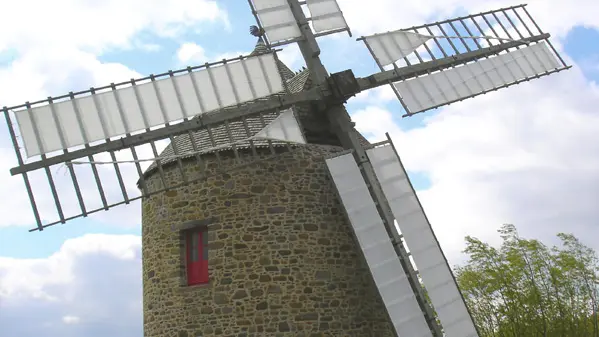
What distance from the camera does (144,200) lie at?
10609 millimetres

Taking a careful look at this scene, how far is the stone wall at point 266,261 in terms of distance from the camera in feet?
29.7

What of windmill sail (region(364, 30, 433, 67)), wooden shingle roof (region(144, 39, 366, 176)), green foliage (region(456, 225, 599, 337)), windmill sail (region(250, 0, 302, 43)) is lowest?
green foliage (region(456, 225, 599, 337))

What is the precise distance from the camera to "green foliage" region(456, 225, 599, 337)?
589 inches

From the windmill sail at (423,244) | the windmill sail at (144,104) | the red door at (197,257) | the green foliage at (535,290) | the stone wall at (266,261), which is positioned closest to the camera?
the windmill sail at (144,104)

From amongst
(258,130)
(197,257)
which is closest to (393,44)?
(258,130)

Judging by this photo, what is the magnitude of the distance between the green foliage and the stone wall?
658 cm

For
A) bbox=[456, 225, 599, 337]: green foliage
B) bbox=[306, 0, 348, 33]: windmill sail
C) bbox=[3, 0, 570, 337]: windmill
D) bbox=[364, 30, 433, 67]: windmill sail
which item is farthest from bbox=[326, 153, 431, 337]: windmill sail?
bbox=[456, 225, 599, 337]: green foliage

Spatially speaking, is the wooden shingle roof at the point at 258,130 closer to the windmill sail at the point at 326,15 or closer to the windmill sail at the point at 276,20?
the windmill sail at the point at 276,20

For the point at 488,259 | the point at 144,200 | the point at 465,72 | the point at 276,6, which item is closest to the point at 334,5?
the point at 276,6

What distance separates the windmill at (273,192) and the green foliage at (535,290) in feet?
21.5

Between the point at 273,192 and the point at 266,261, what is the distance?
1.05 meters

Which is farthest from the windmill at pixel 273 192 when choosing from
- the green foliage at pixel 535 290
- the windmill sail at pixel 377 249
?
the green foliage at pixel 535 290

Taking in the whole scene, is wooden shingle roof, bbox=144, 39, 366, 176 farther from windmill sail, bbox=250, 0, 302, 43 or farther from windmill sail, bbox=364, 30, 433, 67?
windmill sail, bbox=364, 30, 433, 67

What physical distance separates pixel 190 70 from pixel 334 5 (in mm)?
2917
